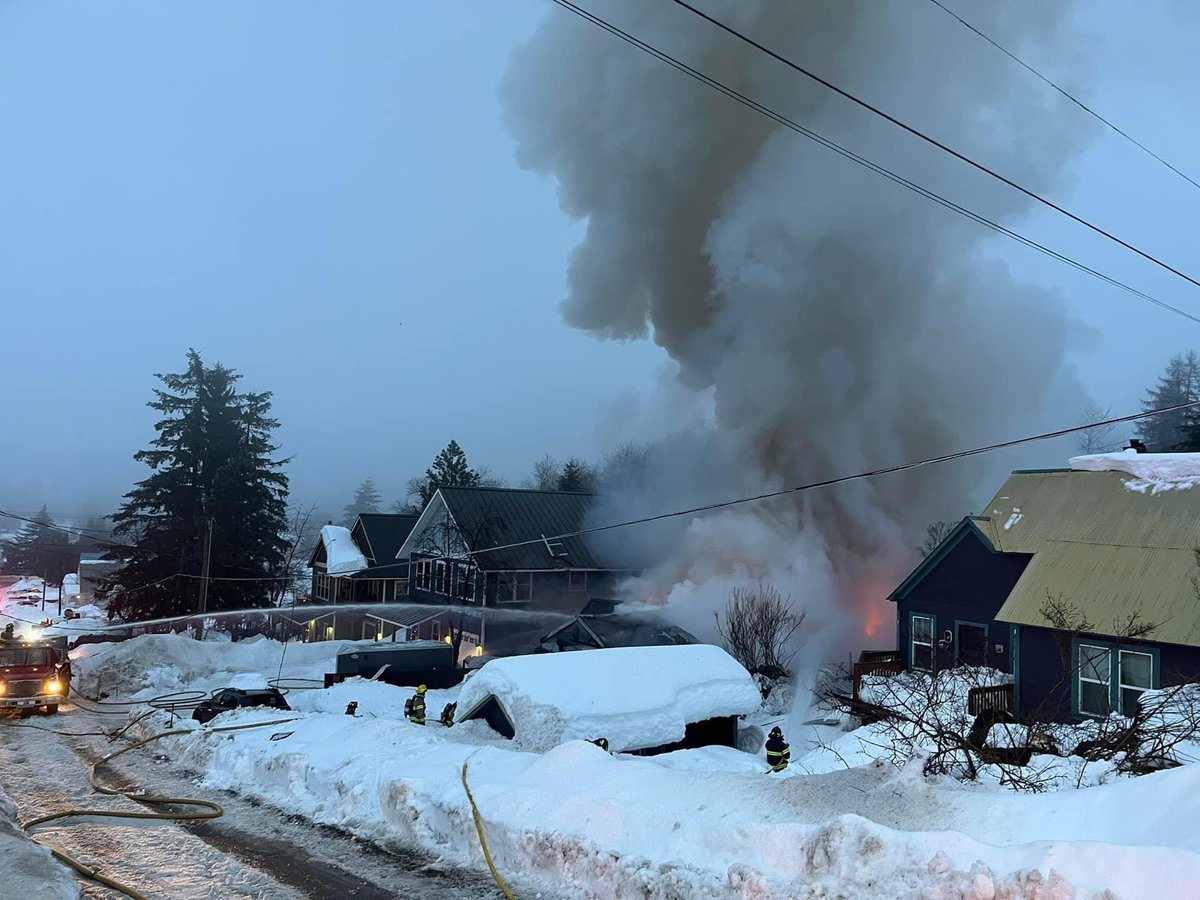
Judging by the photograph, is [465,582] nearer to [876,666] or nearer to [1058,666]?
[876,666]

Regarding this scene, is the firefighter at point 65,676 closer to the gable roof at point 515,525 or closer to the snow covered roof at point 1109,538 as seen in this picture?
the gable roof at point 515,525

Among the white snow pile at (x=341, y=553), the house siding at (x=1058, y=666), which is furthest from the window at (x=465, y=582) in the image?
the house siding at (x=1058, y=666)

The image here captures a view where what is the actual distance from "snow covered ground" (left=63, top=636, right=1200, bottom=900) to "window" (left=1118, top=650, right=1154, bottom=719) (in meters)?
10.8

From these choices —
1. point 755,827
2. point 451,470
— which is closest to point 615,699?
point 755,827

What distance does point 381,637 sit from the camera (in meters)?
33.5

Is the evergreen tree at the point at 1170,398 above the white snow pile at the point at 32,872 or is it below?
above

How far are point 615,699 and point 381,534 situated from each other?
95.9 ft

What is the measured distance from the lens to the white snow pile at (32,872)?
6.11 m

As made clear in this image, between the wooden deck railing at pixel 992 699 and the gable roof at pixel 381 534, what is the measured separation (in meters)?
29.1

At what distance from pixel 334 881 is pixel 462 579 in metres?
26.7

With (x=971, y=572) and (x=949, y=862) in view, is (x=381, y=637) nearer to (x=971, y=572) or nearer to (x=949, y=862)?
(x=971, y=572)

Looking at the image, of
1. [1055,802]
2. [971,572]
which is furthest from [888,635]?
[1055,802]

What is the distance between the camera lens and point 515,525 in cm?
3578

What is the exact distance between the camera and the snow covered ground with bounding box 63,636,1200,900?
16.3ft
